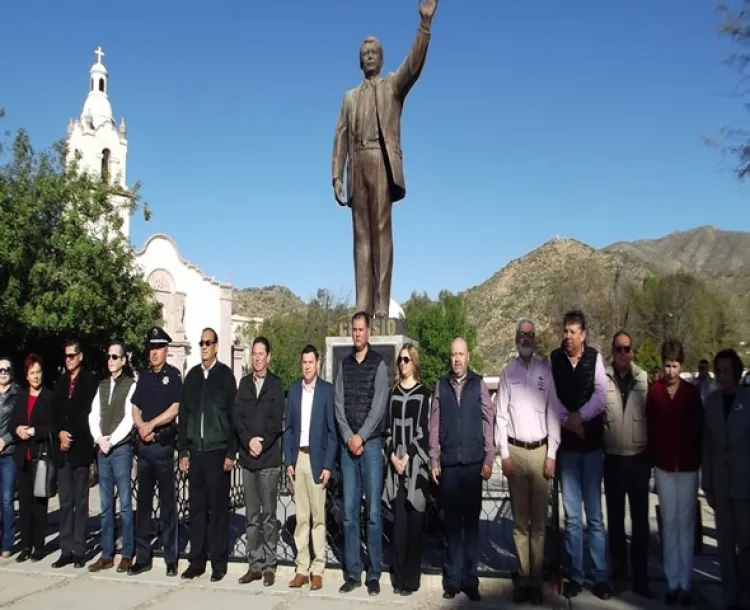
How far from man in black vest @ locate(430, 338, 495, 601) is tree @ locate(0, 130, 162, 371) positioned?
543 inches

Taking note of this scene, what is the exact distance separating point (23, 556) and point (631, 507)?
576 cm

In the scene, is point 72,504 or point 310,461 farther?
point 72,504

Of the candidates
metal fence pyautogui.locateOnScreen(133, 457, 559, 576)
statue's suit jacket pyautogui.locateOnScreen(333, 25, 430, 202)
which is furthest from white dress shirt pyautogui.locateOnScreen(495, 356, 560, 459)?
statue's suit jacket pyautogui.locateOnScreen(333, 25, 430, 202)

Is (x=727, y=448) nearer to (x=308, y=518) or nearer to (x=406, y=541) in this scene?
(x=406, y=541)

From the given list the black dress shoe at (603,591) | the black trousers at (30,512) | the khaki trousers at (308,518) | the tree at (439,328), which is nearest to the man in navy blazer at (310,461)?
the khaki trousers at (308,518)

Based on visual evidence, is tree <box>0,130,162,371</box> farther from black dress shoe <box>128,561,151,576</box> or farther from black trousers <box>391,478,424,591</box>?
black trousers <box>391,478,424,591</box>

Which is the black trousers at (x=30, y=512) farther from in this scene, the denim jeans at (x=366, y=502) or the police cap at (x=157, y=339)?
the denim jeans at (x=366, y=502)

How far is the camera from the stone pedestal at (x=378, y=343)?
6.61 meters

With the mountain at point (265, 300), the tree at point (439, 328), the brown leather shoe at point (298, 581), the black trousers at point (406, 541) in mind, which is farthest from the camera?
the mountain at point (265, 300)

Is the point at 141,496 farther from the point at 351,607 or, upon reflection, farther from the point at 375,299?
the point at 375,299

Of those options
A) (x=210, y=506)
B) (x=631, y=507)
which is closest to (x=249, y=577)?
(x=210, y=506)

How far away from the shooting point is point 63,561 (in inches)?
251

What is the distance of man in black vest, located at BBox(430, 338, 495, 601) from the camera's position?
534 centimetres

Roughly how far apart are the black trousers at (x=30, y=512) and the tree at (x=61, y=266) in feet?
34.3
